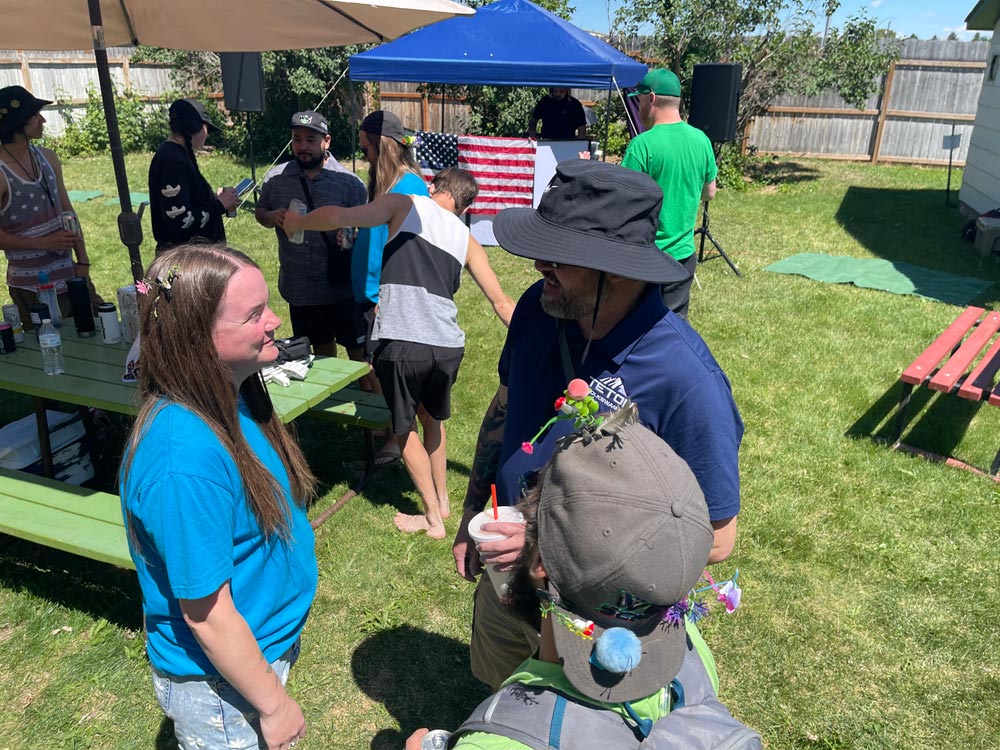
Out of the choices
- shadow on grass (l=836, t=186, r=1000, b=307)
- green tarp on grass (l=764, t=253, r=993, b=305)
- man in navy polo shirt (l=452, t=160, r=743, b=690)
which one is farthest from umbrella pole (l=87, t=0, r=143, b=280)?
shadow on grass (l=836, t=186, r=1000, b=307)

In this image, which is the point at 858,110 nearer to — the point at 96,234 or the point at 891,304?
the point at 891,304

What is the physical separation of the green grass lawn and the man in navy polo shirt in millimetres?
1501

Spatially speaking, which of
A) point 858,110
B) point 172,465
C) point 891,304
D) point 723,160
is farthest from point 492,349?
point 858,110

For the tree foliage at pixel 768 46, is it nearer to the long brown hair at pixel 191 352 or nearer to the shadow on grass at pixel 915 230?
the shadow on grass at pixel 915 230

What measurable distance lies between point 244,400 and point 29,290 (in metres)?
3.80

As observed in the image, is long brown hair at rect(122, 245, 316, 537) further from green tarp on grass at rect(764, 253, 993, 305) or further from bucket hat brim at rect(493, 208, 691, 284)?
green tarp on grass at rect(764, 253, 993, 305)

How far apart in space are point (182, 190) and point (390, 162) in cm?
182

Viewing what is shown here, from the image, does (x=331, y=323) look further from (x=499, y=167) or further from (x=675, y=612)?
(x=499, y=167)

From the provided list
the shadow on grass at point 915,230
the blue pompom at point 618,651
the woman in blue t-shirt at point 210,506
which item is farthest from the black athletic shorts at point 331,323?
the shadow on grass at point 915,230

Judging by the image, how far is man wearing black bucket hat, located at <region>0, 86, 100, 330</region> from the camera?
455 centimetres

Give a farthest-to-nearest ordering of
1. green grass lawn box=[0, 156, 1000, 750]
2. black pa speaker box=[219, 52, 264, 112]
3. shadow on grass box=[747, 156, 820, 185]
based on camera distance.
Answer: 1. shadow on grass box=[747, 156, 820, 185]
2. black pa speaker box=[219, 52, 264, 112]
3. green grass lawn box=[0, 156, 1000, 750]

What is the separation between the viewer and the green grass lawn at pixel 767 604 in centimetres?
291

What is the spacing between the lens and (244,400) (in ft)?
5.97

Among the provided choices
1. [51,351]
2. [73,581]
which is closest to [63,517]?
[73,581]
